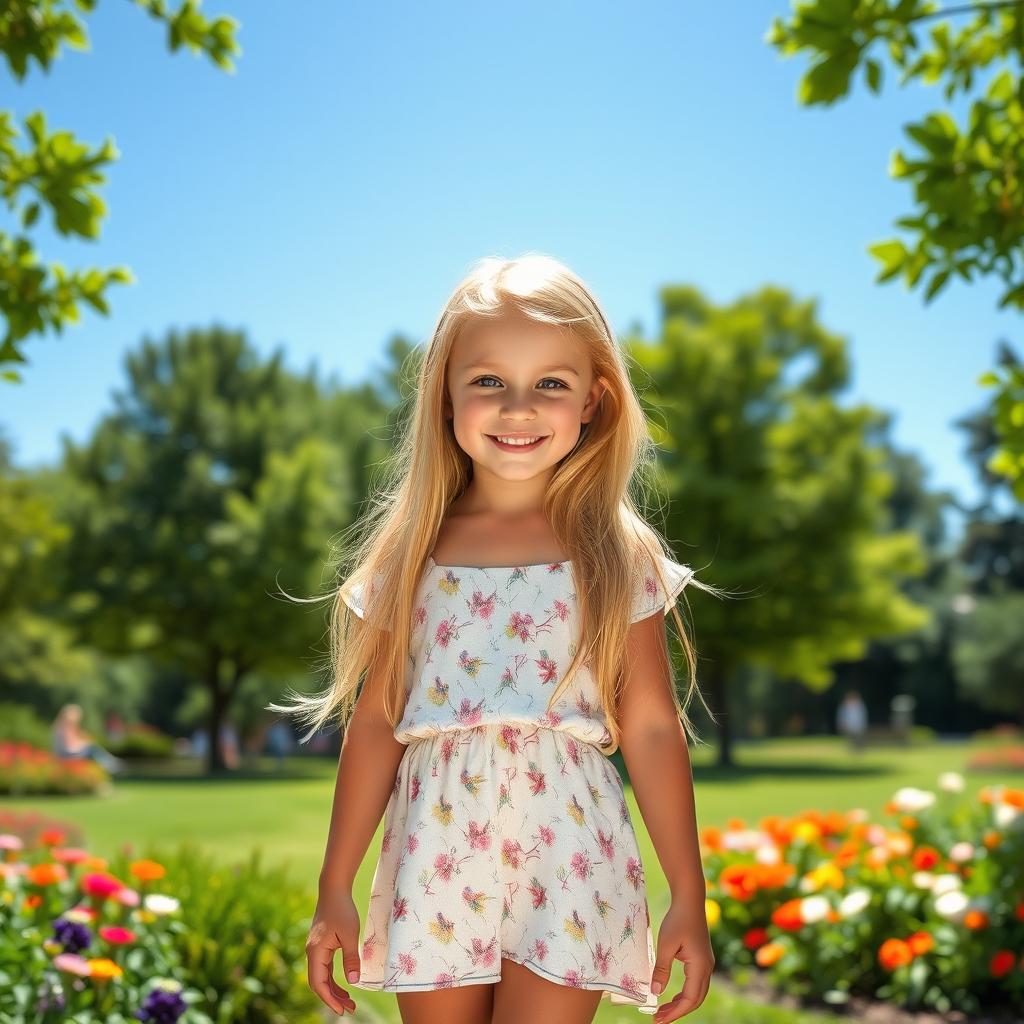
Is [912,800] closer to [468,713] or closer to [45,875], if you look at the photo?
[45,875]

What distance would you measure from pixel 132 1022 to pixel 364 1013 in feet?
5.13

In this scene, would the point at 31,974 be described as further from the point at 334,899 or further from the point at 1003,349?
the point at 1003,349

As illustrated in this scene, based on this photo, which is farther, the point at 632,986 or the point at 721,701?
the point at 721,701

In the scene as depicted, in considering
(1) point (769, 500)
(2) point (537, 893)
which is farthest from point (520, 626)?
(1) point (769, 500)

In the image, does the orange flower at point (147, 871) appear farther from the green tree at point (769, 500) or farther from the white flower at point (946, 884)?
the green tree at point (769, 500)

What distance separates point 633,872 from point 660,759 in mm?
229

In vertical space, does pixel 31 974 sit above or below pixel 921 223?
below

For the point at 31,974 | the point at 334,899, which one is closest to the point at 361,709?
the point at 334,899

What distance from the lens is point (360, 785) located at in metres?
2.55

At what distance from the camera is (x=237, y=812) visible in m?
14.3

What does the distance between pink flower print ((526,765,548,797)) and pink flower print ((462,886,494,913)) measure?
0.22m

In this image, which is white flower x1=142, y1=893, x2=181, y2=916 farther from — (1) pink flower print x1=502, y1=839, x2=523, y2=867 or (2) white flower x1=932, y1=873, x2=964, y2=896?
(2) white flower x1=932, y1=873, x2=964, y2=896

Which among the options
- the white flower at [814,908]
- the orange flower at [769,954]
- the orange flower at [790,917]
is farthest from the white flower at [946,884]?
the orange flower at [769,954]

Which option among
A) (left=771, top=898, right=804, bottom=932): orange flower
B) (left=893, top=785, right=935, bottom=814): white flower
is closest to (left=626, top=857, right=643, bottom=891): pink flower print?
(left=771, top=898, right=804, bottom=932): orange flower
